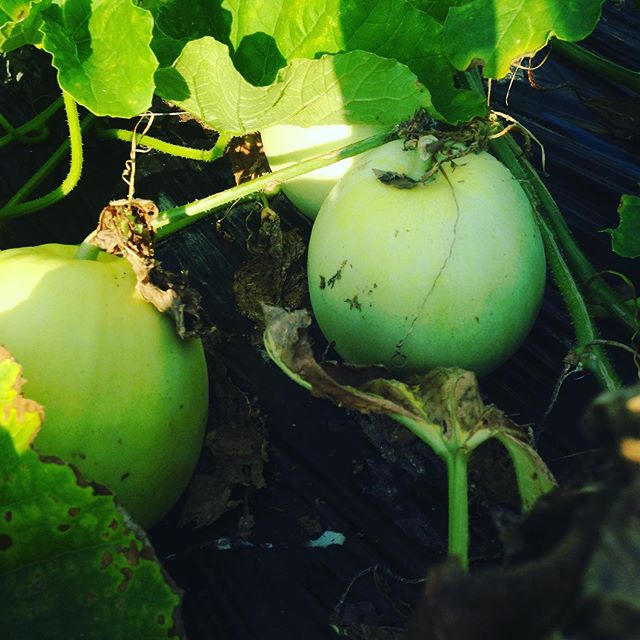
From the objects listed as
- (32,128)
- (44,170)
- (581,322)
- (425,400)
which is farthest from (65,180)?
(581,322)

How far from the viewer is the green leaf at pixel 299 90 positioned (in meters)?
1.20

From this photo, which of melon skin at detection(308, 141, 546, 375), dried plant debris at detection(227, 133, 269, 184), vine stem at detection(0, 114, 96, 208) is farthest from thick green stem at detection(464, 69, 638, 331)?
vine stem at detection(0, 114, 96, 208)

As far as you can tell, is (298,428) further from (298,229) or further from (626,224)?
(626,224)

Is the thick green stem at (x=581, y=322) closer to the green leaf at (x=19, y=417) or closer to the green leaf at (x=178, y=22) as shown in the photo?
the green leaf at (x=178, y=22)

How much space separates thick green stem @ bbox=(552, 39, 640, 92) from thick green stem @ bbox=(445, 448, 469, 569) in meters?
1.07

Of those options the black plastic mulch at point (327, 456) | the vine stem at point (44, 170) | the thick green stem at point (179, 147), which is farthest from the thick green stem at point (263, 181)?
the vine stem at point (44, 170)

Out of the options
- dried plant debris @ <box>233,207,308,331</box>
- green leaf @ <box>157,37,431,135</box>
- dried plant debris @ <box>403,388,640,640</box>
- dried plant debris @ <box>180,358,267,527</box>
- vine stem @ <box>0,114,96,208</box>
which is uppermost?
green leaf @ <box>157,37,431,135</box>

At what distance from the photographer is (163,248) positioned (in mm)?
1679

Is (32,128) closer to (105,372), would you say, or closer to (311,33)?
(311,33)

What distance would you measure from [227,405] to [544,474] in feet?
1.86

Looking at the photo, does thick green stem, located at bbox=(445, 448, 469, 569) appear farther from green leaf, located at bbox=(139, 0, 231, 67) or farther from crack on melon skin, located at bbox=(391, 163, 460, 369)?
green leaf, located at bbox=(139, 0, 231, 67)

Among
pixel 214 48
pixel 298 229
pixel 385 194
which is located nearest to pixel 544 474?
pixel 385 194

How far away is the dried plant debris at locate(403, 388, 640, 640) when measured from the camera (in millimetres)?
564

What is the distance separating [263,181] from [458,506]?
0.56m
